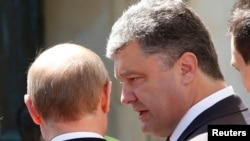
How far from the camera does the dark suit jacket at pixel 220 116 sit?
2.30 meters

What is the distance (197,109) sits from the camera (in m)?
2.38

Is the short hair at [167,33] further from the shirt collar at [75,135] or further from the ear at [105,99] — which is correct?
the shirt collar at [75,135]

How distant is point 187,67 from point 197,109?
15cm

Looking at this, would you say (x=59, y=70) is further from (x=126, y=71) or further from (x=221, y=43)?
(x=221, y=43)

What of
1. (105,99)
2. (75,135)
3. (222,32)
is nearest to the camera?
(75,135)

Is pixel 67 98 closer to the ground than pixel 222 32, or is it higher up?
closer to the ground

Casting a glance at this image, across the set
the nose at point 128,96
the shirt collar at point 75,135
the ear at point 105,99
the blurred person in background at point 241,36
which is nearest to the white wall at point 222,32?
the blurred person in background at point 241,36

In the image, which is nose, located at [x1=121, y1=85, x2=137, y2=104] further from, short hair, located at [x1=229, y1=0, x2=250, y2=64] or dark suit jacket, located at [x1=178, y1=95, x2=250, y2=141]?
short hair, located at [x1=229, y1=0, x2=250, y2=64]

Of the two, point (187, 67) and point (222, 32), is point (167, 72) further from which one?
point (222, 32)

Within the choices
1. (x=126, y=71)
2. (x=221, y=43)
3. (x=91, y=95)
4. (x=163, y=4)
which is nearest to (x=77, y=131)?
(x=91, y=95)

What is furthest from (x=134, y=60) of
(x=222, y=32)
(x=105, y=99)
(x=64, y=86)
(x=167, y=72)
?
(x=222, y=32)

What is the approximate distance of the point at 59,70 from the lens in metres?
2.21

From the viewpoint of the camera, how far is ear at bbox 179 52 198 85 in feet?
7.95

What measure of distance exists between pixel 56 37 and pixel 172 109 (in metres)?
3.16
